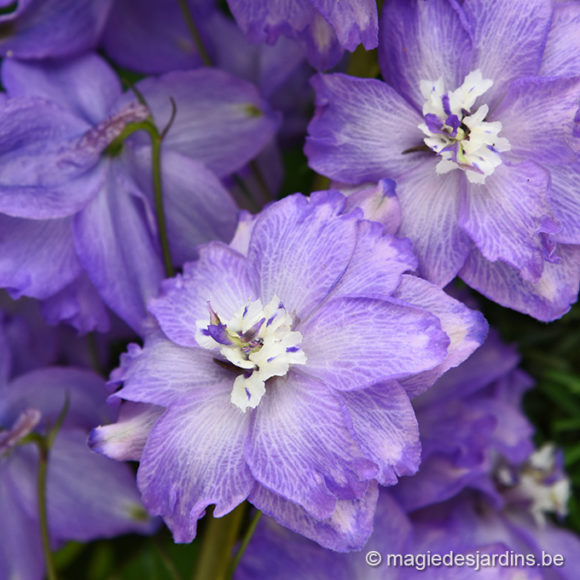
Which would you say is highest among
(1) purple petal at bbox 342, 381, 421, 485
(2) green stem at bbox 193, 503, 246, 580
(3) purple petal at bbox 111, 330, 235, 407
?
(3) purple petal at bbox 111, 330, 235, 407

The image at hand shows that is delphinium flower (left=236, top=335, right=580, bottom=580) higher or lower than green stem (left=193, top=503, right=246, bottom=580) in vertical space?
lower

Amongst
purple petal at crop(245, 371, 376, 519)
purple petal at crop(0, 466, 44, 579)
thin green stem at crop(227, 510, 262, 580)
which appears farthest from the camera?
purple petal at crop(0, 466, 44, 579)

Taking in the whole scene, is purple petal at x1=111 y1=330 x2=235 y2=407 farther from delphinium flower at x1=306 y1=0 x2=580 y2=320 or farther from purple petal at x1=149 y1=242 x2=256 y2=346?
delphinium flower at x1=306 y1=0 x2=580 y2=320

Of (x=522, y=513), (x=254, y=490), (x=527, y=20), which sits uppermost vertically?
(x=527, y=20)

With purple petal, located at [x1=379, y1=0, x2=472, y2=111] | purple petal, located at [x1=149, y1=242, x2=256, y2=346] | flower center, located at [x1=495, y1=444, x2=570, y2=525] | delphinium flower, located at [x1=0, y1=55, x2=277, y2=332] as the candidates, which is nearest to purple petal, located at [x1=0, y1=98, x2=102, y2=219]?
delphinium flower, located at [x1=0, y1=55, x2=277, y2=332]

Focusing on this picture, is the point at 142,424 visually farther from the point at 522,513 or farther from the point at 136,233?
the point at 522,513

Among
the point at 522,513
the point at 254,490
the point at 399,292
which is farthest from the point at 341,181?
the point at 522,513

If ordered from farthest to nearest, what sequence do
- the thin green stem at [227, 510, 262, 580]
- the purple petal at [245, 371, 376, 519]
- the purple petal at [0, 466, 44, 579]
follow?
the purple petal at [0, 466, 44, 579]
the thin green stem at [227, 510, 262, 580]
the purple petal at [245, 371, 376, 519]
